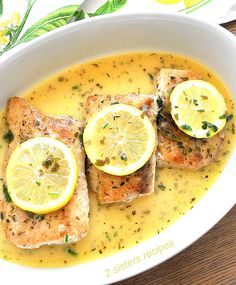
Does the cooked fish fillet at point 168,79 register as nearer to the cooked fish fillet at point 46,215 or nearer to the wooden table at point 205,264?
the cooked fish fillet at point 46,215

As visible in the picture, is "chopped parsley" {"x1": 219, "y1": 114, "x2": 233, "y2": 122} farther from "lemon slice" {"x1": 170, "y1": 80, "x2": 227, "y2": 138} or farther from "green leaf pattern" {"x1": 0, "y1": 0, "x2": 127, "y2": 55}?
"green leaf pattern" {"x1": 0, "y1": 0, "x2": 127, "y2": 55}

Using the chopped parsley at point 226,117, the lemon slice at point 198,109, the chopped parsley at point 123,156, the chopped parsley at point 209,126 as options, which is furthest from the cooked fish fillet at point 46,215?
the chopped parsley at point 226,117

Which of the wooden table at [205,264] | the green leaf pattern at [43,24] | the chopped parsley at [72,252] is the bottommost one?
the wooden table at [205,264]

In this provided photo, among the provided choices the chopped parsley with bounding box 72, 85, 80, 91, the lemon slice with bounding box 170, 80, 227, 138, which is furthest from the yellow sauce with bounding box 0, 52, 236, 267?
the lemon slice with bounding box 170, 80, 227, 138

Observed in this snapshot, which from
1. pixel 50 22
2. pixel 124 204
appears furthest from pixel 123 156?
pixel 50 22

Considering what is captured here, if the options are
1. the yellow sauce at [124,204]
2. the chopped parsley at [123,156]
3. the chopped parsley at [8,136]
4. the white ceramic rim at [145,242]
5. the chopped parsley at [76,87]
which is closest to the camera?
the white ceramic rim at [145,242]

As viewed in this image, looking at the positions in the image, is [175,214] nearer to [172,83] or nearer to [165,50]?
[172,83]
